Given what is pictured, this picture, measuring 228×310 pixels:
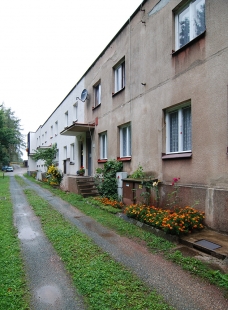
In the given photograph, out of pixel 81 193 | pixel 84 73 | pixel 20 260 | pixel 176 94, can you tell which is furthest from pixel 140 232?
pixel 84 73

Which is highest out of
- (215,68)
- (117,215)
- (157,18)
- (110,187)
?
(157,18)

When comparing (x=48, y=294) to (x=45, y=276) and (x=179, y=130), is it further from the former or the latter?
(x=179, y=130)

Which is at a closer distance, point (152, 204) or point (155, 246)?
point (155, 246)

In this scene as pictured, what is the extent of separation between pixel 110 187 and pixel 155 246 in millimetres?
4830

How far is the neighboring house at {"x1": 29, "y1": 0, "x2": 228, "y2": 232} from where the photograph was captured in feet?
16.2

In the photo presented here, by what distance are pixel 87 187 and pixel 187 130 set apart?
6183 millimetres

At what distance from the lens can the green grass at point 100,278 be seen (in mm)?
2557

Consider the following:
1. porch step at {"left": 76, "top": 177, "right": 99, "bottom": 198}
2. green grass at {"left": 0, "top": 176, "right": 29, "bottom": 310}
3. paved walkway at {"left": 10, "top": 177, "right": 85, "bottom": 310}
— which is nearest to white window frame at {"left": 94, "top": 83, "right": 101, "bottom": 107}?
porch step at {"left": 76, "top": 177, "right": 99, "bottom": 198}

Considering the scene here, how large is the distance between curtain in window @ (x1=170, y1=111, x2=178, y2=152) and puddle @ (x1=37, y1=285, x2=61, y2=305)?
15.8ft

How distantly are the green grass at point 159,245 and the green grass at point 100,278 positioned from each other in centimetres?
89

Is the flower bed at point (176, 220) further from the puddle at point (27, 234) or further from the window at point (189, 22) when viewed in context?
the window at point (189, 22)

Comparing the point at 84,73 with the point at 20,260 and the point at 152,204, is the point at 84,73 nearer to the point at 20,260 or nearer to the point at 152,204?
the point at 152,204

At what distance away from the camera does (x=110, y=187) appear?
29.7 ft

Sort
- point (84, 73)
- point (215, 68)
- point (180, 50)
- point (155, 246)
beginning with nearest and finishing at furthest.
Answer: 1. point (155, 246)
2. point (215, 68)
3. point (180, 50)
4. point (84, 73)
